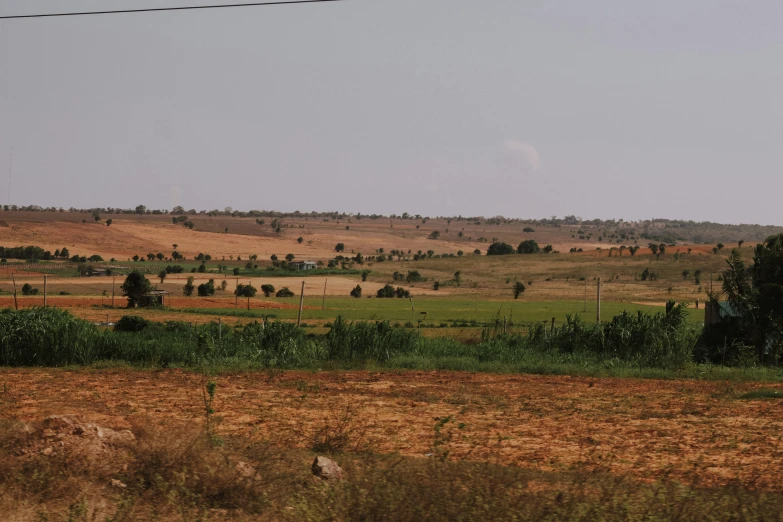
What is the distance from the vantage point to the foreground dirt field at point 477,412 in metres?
13.5

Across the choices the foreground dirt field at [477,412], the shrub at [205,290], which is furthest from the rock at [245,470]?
the shrub at [205,290]

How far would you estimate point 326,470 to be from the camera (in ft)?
32.2

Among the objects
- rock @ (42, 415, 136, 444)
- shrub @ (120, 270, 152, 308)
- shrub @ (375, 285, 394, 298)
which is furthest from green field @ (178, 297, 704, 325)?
rock @ (42, 415, 136, 444)

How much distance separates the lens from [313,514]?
8.32 metres

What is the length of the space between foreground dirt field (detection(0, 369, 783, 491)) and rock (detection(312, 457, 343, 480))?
2.01m

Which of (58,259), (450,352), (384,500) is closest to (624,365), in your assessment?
(450,352)

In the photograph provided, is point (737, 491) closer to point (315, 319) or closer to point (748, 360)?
point (748, 360)

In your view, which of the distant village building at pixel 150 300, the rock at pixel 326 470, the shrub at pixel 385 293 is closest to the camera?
the rock at pixel 326 470

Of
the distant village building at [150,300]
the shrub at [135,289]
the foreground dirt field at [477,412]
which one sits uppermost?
the foreground dirt field at [477,412]

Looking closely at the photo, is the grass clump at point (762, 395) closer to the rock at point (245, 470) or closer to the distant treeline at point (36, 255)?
the rock at point (245, 470)

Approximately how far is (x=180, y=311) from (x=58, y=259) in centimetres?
6274

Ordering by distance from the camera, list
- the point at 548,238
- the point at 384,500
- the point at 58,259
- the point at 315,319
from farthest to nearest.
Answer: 1. the point at 548,238
2. the point at 58,259
3. the point at 315,319
4. the point at 384,500

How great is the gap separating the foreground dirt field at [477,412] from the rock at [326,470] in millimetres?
2012

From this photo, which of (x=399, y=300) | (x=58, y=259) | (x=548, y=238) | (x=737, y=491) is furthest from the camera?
(x=548, y=238)
